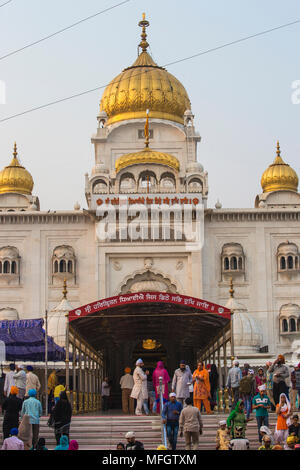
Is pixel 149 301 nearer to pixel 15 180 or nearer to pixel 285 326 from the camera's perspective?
pixel 285 326

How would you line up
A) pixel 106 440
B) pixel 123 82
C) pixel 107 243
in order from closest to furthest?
pixel 106 440 < pixel 107 243 < pixel 123 82

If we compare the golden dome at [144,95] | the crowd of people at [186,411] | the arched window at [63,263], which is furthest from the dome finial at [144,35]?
the crowd of people at [186,411]

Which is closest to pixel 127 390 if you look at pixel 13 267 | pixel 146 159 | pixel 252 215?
pixel 13 267

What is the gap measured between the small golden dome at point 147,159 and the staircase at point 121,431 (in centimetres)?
2342

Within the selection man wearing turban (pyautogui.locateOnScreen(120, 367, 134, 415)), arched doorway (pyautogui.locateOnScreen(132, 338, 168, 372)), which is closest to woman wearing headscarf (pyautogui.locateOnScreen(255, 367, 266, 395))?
man wearing turban (pyautogui.locateOnScreen(120, 367, 134, 415))

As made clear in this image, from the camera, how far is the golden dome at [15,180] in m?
40.3

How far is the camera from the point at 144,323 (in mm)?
21922

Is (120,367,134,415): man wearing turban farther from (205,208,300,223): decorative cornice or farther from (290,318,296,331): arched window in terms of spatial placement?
(205,208,300,223): decorative cornice

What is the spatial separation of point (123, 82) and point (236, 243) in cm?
1226

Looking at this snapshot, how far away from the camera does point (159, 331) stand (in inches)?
920

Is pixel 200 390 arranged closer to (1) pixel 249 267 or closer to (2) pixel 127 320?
(2) pixel 127 320

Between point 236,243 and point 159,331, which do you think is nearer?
point 159,331

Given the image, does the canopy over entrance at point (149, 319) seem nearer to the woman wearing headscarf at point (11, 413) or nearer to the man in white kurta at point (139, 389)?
the man in white kurta at point (139, 389)
